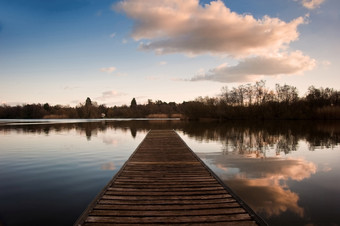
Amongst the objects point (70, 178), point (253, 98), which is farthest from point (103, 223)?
point (253, 98)

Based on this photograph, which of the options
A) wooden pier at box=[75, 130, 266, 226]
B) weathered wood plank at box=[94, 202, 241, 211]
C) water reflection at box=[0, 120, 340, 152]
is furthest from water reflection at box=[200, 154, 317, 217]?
water reflection at box=[0, 120, 340, 152]

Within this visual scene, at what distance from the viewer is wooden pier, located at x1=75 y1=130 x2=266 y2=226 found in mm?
3965

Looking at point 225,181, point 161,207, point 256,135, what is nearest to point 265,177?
point 225,181

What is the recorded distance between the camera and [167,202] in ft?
15.4

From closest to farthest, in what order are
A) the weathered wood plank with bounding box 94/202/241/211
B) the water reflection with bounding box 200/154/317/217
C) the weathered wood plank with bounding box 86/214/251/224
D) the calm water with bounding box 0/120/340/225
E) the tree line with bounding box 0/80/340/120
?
the weathered wood plank with bounding box 86/214/251/224 → the weathered wood plank with bounding box 94/202/241/211 → the calm water with bounding box 0/120/340/225 → the water reflection with bounding box 200/154/317/217 → the tree line with bounding box 0/80/340/120

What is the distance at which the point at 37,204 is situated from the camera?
592cm

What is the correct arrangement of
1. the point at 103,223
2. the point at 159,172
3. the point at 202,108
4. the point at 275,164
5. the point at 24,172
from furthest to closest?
the point at 202,108 → the point at 275,164 → the point at 24,172 → the point at 159,172 → the point at 103,223

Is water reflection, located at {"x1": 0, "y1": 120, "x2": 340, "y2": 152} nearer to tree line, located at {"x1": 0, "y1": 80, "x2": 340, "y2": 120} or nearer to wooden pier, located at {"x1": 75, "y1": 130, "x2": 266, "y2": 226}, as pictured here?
wooden pier, located at {"x1": 75, "y1": 130, "x2": 266, "y2": 226}

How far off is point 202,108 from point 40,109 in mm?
64984

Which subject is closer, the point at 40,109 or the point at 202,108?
the point at 202,108

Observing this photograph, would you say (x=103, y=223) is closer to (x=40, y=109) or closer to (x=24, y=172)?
(x=24, y=172)

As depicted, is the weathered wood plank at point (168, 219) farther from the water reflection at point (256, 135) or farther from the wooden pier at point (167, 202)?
the water reflection at point (256, 135)

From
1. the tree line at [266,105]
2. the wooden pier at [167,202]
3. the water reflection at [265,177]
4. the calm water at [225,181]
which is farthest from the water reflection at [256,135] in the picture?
the tree line at [266,105]

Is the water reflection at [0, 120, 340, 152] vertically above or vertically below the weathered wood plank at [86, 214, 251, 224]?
below
